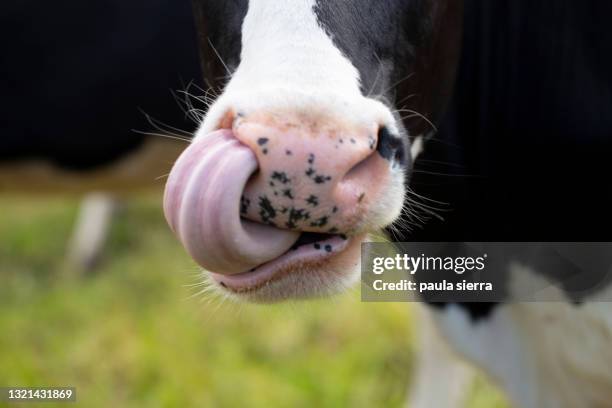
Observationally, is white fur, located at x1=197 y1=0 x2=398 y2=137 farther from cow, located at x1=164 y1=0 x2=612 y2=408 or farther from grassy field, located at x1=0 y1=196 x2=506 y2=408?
grassy field, located at x1=0 y1=196 x2=506 y2=408

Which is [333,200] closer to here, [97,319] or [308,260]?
[308,260]

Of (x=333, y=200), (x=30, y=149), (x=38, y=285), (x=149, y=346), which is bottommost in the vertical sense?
(x=38, y=285)

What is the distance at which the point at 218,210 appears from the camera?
82cm

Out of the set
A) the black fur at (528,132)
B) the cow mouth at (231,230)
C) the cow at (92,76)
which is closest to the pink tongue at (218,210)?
the cow mouth at (231,230)

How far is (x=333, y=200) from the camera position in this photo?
85 centimetres

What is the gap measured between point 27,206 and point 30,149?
1.71 metres

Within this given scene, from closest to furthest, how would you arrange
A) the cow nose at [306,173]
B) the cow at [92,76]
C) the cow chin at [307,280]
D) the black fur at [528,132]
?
the cow nose at [306,173] < the cow chin at [307,280] < the black fur at [528,132] < the cow at [92,76]

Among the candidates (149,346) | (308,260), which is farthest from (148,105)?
(308,260)

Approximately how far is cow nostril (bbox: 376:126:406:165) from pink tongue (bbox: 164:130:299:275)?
0.43 ft

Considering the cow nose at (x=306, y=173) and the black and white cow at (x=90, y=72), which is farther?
the black and white cow at (x=90, y=72)

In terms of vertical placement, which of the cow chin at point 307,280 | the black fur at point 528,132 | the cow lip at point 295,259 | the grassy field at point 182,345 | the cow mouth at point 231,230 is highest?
the cow mouth at point 231,230

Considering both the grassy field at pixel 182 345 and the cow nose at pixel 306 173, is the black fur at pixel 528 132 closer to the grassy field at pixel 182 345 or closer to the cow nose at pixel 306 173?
the cow nose at pixel 306 173

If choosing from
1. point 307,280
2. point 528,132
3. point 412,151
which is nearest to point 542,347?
point 528,132

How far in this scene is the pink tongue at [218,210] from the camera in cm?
82
